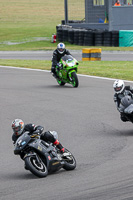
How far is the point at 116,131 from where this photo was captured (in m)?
11.2

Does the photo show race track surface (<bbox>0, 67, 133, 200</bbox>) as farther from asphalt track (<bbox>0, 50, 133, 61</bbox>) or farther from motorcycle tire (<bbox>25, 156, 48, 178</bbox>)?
asphalt track (<bbox>0, 50, 133, 61</bbox>)

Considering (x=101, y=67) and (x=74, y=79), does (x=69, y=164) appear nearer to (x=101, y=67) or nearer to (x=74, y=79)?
(x=74, y=79)

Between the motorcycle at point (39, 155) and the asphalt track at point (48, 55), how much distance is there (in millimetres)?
20003

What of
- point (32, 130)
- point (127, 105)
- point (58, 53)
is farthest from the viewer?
point (58, 53)

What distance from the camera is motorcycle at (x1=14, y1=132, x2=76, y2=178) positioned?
777 centimetres

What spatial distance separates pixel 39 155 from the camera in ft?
26.3

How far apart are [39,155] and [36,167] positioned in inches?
11.7

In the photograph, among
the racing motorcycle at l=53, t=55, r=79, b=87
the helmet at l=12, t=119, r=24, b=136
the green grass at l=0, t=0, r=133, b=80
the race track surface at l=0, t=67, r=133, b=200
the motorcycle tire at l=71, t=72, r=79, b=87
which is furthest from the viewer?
the green grass at l=0, t=0, r=133, b=80

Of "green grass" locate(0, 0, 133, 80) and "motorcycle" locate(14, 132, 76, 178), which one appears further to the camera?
"green grass" locate(0, 0, 133, 80)

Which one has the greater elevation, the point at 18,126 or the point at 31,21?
the point at 18,126

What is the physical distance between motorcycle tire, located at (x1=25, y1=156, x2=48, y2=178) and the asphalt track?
20255 millimetres

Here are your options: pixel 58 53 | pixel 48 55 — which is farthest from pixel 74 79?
pixel 48 55

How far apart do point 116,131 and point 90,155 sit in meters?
2.15

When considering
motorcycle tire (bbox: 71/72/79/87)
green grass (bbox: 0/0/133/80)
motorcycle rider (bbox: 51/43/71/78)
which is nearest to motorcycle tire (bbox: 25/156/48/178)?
motorcycle tire (bbox: 71/72/79/87)
